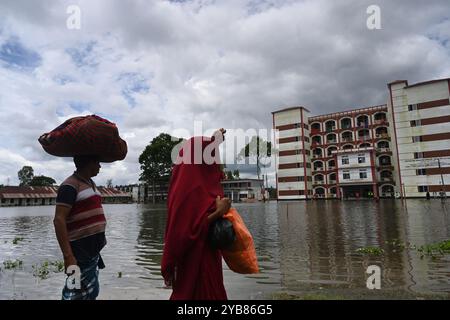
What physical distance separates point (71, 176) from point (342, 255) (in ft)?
23.4

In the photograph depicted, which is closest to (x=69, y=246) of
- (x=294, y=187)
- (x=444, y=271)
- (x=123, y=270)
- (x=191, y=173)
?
(x=191, y=173)

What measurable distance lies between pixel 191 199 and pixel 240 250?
1.62ft

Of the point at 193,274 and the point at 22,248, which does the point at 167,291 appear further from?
the point at 22,248

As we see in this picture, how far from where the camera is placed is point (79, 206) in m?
2.74

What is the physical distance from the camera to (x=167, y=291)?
5258 mm

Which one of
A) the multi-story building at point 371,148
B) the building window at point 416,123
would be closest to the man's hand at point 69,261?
the multi-story building at point 371,148

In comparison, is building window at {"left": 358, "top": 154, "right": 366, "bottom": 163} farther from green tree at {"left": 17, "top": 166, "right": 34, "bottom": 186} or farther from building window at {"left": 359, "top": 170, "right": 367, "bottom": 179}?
green tree at {"left": 17, "top": 166, "right": 34, "bottom": 186}

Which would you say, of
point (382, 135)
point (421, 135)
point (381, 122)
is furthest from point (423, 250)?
point (381, 122)

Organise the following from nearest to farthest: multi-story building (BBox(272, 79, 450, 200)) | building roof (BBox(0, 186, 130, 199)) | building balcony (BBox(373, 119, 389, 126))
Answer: multi-story building (BBox(272, 79, 450, 200)) → building balcony (BBox(373, 119, 389, 126)) → building roof (BBox(0, 186, 130, 199))

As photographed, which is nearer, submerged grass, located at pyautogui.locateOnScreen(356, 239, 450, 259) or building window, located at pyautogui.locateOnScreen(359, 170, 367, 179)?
submerged grass, located at pyautogui.locateOnScreen(356, 239, 450, 259)

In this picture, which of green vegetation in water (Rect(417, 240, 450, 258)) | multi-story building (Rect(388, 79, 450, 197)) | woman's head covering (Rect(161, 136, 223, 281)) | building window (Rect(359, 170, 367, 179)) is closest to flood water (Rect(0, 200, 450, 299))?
green vegetation in water (Rect(417, 240, 450, 258))

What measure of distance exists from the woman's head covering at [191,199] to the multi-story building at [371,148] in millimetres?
52175

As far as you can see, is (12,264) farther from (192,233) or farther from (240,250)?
(240,250)

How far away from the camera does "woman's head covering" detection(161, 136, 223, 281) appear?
2271 millimetres
